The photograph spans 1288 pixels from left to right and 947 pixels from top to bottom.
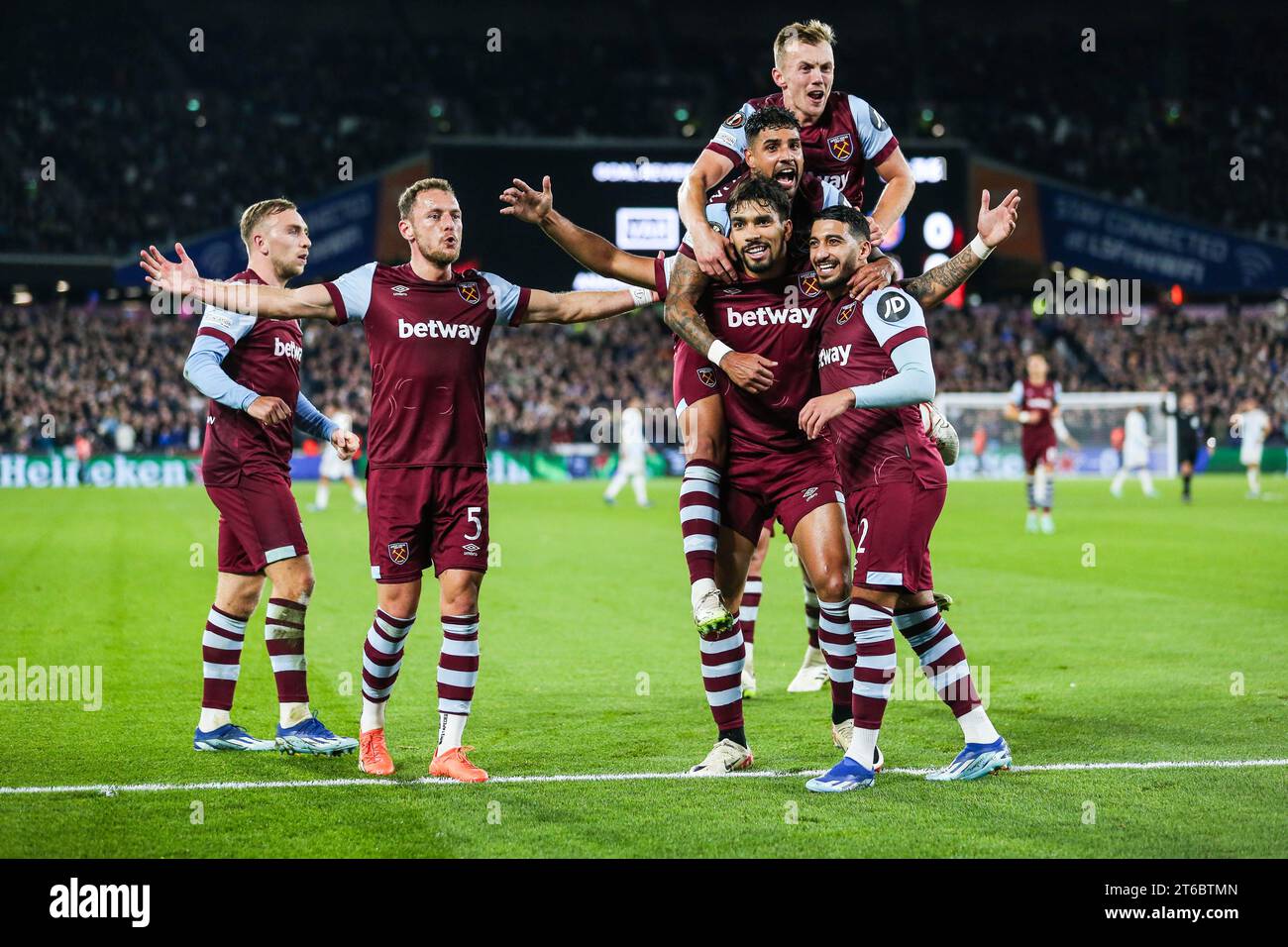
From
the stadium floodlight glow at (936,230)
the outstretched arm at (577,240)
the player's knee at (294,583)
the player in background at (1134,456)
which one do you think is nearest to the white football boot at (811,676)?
the outstretched arm at (577,240)

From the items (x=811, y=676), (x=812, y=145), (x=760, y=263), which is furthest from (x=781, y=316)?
(x=811, y=676)

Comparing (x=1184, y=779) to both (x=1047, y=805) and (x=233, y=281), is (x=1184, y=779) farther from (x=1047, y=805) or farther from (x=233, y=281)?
(x=233, y=281)

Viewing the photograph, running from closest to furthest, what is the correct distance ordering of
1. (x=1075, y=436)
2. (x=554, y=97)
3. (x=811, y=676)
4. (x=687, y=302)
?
(x=687, y=302)
(x=811, y=676)
(x=1075, y=436)
(x=554, y=97)

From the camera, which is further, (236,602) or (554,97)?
(554,97)

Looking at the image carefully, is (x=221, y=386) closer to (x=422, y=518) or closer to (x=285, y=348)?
(x=285, y=348)

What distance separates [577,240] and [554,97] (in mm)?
41300

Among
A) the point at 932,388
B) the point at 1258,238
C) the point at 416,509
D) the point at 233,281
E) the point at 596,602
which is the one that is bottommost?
the point at 596,602

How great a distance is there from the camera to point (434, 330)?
6.57m

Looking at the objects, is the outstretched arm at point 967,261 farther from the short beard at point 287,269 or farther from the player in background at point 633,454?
the player in background at point 633,454

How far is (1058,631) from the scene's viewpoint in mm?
11359

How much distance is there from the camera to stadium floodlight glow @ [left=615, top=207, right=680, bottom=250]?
3083cm
